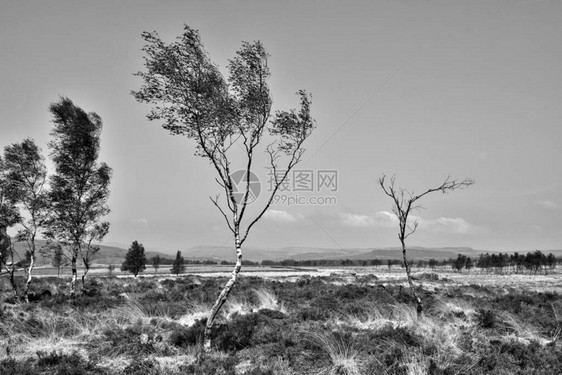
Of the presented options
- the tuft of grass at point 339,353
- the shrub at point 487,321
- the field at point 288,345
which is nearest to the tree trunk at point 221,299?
the field at point 288,345

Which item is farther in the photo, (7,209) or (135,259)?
(135,259)

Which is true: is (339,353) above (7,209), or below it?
below

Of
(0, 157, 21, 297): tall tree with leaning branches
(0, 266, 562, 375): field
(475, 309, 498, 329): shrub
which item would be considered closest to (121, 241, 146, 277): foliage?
(0, 157, 21, 297): tall tree with leaning branches

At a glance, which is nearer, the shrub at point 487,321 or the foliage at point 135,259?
the shrub at point 487,321

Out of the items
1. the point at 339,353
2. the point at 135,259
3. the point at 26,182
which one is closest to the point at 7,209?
the point at 26,182

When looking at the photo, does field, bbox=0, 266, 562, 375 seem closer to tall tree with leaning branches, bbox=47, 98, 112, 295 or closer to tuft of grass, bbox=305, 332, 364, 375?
tuft of grass, bbox=305, 332, 364, 375

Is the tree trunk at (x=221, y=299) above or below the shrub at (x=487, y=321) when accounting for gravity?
above

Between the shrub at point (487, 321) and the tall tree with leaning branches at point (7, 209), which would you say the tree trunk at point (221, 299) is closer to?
the shrub at point (487, 321)

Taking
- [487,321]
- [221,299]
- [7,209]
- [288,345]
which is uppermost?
[7,209]

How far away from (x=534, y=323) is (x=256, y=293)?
44.2ft

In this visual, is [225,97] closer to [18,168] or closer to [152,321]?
[152,321]

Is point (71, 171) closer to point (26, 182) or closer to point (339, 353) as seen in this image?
point (26, 182)

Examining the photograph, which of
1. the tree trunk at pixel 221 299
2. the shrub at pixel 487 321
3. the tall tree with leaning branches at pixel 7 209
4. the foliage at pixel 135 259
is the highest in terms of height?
the tall tree with leaning branches at pixel 7 209

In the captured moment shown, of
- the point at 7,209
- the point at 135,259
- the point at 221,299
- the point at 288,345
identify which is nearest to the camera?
the point at 288,345
